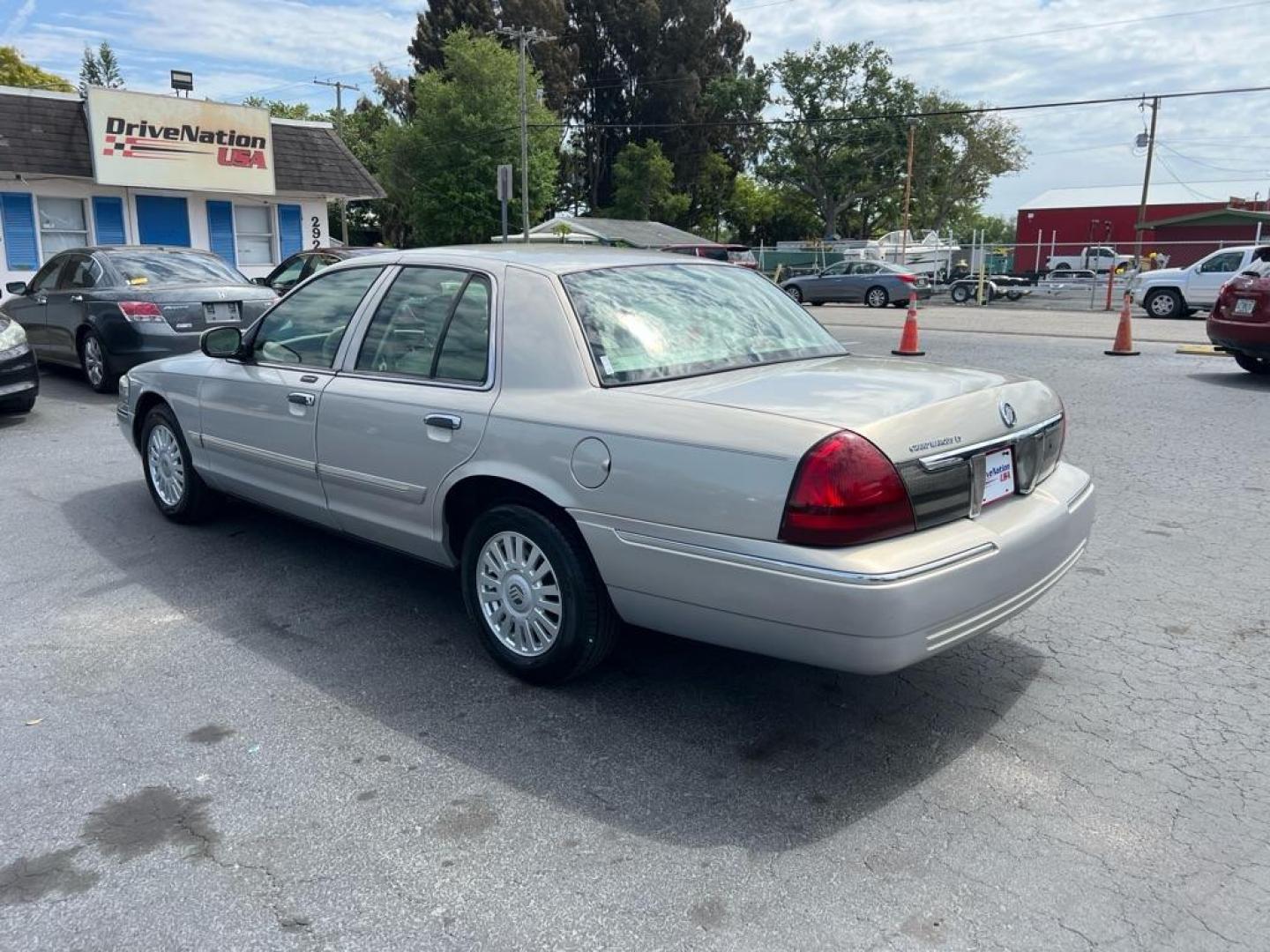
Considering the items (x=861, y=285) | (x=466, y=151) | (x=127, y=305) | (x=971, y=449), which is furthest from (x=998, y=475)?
(x=466, y=151)

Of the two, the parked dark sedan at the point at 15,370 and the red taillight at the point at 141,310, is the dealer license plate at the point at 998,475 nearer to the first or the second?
the parked dark sedan at the point at 15,370

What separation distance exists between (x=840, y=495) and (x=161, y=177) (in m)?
21.2

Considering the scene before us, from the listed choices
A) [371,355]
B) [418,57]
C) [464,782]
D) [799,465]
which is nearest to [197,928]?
[464,782]

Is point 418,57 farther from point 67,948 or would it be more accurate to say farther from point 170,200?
point 67,948

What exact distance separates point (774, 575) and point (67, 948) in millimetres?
2043

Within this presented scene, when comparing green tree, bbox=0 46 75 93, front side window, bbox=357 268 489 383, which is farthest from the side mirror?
green tree, bbox=0 46 75 93

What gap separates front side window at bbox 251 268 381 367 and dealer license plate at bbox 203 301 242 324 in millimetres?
6026

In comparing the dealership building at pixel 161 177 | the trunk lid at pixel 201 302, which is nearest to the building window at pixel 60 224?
the dealership building at pixel 161 177

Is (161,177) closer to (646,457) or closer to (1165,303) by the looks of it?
(646,457)

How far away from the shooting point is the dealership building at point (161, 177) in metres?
19.3

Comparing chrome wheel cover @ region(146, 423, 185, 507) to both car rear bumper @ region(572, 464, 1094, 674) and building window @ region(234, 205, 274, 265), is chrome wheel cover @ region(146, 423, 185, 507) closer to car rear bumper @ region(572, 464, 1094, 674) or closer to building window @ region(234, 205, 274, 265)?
car rear bumper @ region(572, 464, 1094, 674)

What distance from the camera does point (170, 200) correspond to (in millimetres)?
21531

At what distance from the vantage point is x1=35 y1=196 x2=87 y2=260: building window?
65.2 feet

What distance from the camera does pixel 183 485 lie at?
5.74 metres
